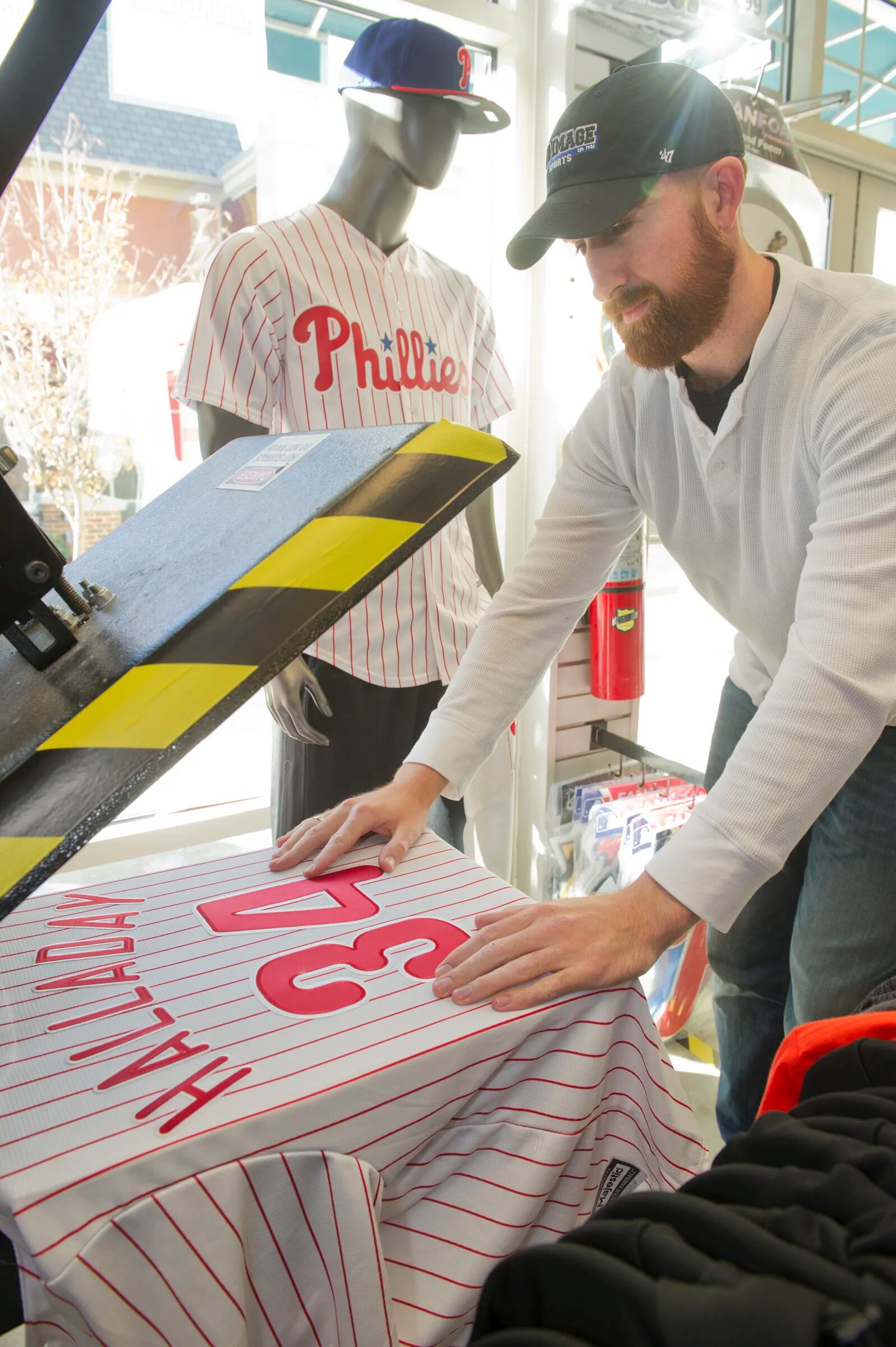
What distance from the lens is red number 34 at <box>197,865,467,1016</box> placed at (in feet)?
2.29

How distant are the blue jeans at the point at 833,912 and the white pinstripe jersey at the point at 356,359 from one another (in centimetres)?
55

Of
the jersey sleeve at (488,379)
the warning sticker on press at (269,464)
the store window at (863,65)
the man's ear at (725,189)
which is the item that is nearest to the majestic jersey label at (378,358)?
the jersey sleeve at (488,379)

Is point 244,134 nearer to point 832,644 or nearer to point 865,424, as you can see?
point 865,424

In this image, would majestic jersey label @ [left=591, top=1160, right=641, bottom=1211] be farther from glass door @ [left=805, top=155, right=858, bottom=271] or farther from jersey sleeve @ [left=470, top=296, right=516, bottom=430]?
glass door @ [left=805, top=155, right=858, bottom=271]

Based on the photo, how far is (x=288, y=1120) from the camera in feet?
1.83

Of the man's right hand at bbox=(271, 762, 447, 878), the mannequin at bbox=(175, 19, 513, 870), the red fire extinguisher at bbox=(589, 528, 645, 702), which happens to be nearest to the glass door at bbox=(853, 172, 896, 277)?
the red fire extinguisher at bbox=(589, 528, 645, 702)

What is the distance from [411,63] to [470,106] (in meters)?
0.13

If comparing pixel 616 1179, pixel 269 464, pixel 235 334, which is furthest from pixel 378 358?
pixel 616 1179

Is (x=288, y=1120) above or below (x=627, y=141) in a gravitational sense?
below

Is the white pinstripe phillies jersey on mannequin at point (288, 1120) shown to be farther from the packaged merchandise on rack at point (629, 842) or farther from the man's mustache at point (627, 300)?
the packaged merchandise on rack at point (629, 842)

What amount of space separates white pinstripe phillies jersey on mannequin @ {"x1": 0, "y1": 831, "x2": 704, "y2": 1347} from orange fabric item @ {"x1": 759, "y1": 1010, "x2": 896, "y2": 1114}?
0.63 feet

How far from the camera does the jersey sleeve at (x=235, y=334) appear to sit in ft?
4.38

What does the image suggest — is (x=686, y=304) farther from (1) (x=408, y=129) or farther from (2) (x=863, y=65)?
(2) (x=863, y=65)

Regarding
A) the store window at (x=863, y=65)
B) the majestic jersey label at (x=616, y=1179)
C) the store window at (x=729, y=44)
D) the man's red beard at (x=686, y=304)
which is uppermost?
the store window at (x=863, y=65)
